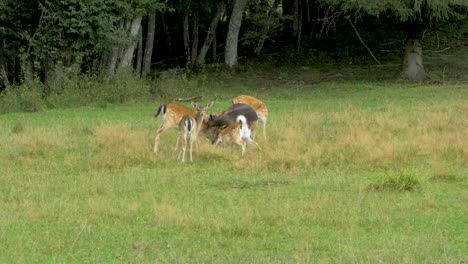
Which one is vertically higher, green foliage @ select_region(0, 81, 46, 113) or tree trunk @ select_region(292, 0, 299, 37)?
tree trunk @ select_region(292, 0, 299, 37)

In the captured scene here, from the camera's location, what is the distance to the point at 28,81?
73.6 feet

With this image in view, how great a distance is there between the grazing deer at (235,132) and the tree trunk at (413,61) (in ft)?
47.7

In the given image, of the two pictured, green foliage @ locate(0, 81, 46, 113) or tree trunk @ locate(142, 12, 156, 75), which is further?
tree trunk @ locate(142, 12, 156, 75)

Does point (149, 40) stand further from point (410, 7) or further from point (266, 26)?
point (410, 7)

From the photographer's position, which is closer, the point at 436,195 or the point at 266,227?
the point at 266,227

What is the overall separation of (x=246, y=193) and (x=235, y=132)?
3457 millimetres

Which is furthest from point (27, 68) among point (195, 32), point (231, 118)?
point (231, 118)

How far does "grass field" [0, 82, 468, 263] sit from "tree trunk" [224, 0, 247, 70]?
1218 cm

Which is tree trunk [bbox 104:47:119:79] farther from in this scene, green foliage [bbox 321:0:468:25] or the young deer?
the young deer

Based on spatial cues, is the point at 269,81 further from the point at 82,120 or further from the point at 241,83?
the point at 82,120

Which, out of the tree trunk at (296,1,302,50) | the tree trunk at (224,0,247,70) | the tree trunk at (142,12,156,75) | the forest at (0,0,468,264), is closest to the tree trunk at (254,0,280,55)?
the tree trunk at (296,1,302,50)

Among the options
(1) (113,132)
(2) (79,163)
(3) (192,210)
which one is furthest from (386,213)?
(1) (113,132)

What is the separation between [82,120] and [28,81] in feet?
15.9

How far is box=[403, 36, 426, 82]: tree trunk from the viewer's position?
27.7 meters
